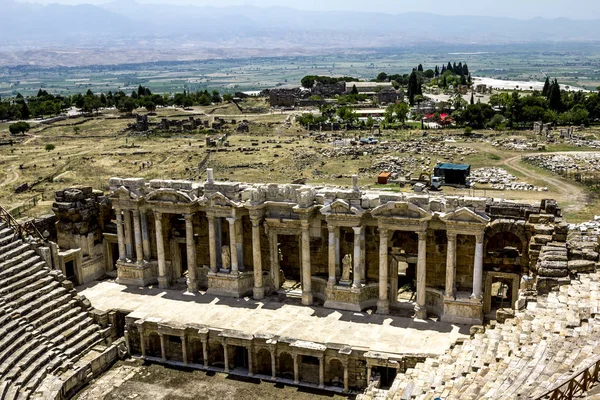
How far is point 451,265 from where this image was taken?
24047 mm

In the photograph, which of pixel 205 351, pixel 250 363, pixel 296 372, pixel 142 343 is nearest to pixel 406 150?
pixel 142 343

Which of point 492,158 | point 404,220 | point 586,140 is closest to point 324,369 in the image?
point 404,220

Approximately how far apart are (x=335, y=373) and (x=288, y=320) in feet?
10.5

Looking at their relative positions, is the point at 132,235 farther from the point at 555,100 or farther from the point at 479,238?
the point at 555,100

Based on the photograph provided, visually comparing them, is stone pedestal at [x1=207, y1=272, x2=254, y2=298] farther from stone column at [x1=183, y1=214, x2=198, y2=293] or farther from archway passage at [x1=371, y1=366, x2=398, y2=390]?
archway passage at [x1=371, y1=366, x2=398, y2=390]

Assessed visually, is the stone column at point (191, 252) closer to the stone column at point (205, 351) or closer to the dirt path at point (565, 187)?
the stone column at point (205, 351)

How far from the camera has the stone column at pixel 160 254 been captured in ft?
91.9

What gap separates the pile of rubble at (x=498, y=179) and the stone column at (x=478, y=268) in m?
31.5

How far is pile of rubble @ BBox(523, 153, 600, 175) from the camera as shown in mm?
61188

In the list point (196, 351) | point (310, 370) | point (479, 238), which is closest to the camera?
point (310, 370)

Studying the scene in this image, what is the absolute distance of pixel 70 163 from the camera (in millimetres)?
Answer: 71188

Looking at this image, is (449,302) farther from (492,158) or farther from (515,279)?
(492,158)

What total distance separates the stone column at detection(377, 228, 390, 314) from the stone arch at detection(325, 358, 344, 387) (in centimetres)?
364

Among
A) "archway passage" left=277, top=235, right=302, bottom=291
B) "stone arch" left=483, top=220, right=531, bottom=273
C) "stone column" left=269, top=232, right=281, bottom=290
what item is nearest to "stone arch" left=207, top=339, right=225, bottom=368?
"stone column" left=269, top=232, right=281, bottom=290
